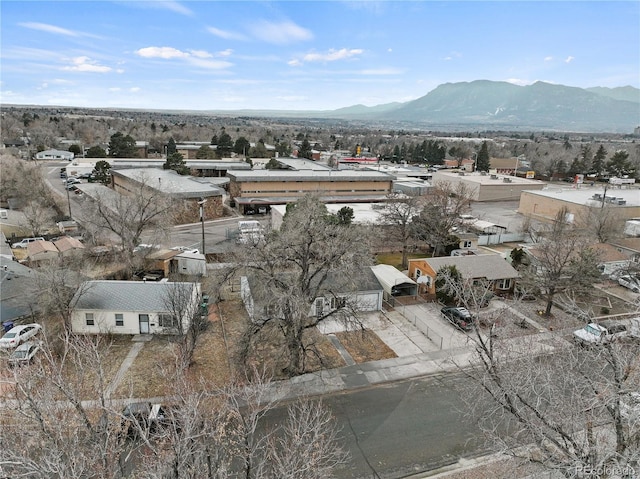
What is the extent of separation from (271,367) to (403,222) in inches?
710

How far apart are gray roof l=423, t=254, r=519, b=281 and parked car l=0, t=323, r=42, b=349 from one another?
2281 centimetres

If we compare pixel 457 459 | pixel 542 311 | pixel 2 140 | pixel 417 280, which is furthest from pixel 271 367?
pixel 2 140

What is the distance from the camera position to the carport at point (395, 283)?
27.0 metres

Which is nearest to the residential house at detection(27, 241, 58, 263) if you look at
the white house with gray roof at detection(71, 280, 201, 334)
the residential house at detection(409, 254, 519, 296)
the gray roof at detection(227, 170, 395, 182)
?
the white house with gray roof at detection(71, 280, 201, 334)

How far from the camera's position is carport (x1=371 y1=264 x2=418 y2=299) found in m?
27.0

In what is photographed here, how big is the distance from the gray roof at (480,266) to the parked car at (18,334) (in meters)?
22.8

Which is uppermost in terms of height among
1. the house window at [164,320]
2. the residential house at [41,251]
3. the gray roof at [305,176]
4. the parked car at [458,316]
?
the gray roof at [305,176]

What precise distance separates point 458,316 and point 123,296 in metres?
18.4

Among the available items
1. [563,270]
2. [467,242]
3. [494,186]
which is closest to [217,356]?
[563,270]

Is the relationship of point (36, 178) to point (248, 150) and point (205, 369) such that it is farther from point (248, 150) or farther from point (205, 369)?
point (248, 150)

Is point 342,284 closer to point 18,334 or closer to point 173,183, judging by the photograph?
point 18,334

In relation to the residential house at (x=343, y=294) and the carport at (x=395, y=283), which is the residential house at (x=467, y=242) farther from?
the residential house at (x=343, y=294)

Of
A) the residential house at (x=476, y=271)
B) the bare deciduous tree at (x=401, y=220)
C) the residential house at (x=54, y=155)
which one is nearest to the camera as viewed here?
the residential house at (x=476, y=271)

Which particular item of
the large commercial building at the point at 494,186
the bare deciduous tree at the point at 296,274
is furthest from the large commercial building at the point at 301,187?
the bare deciduous tree at the point at 296,274
